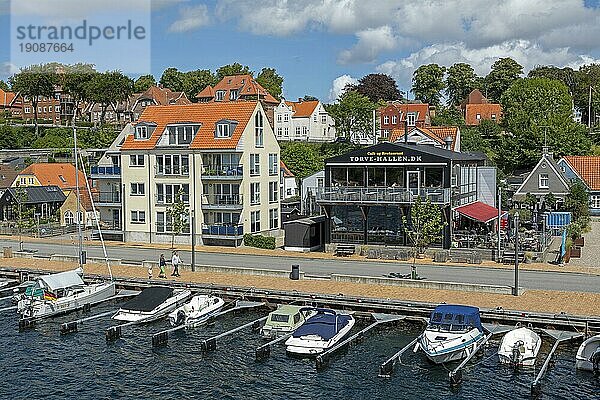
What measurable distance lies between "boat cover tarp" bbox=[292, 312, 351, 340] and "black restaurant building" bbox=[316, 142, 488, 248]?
1904 cm

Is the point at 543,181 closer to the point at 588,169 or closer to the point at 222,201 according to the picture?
the point at 588,169

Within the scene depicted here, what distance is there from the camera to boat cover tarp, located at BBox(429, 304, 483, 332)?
30906mm

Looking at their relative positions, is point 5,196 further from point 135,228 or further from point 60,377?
point 60,377

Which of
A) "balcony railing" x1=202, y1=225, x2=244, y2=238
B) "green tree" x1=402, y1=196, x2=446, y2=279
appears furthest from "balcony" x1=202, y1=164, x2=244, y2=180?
"green tree" x1=402, y1=196, x2=446, y2=279

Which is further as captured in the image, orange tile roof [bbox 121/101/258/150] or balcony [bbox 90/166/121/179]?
balcony [bbox 90/166/121/179]

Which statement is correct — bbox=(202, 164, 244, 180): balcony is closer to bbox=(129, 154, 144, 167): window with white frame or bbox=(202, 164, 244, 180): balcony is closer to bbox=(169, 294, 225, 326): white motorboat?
bbox=(129, 154, 144, 167): window with white frame

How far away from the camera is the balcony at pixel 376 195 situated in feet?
165

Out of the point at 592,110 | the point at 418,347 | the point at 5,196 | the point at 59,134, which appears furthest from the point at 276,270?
the point at 592,110

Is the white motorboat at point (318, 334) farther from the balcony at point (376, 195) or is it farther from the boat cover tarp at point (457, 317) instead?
the balcony at point (376, 195)

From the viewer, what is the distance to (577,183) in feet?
236

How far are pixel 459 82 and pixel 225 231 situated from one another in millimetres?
94554

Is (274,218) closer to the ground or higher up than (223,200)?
closer to the ground

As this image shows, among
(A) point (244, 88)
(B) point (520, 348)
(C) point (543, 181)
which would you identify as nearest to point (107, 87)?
(A) point (244, 88)

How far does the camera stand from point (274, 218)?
204 feet
